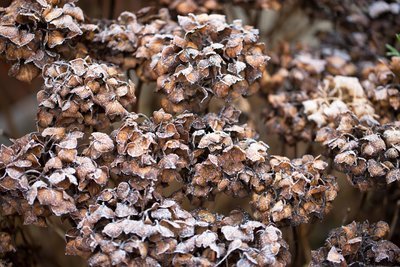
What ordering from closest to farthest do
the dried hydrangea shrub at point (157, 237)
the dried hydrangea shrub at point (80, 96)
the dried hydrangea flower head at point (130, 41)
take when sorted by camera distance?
1. the dried hydrangea shrub at point (157, 237)
2. the dried hydrangea shrub at point (80, 96)
3. the dried hydrangea flower head at point (130, 41)

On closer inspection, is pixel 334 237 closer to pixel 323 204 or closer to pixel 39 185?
pixel 323 204

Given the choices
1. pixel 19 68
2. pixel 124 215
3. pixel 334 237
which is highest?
pixel 19 68

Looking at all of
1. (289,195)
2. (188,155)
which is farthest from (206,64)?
(289,195)

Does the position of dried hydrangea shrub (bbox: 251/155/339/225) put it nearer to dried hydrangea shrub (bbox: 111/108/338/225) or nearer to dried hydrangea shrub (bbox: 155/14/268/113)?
dried hydrangea shrub (bbox: 111/108/338/225)

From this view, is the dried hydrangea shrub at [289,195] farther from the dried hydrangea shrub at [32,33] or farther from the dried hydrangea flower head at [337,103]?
the dried hydrangea shrub at [32,33]

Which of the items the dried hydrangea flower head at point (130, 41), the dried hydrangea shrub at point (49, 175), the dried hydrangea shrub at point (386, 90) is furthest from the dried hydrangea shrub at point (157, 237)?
the dried hydrangea shrub at point (386, 90)

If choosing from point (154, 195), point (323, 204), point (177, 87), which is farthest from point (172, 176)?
point (323, 204)

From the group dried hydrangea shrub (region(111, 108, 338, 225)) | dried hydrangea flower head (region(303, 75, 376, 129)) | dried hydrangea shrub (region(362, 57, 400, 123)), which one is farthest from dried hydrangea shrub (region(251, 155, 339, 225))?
dried hydrangea shrub (region(362, 57, 400, 123))
